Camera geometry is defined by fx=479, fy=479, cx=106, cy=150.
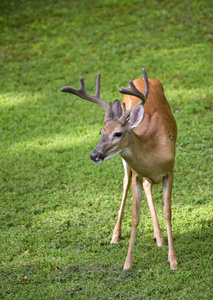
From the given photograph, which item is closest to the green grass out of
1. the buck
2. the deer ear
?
the buck

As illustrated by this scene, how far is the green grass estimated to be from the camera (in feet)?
16.3

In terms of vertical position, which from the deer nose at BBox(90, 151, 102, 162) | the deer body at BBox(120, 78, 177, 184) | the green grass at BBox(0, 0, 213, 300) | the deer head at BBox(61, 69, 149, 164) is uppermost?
the deer head at BBox(61, 69, 149, 164)

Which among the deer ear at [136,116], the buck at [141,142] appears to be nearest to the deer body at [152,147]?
the buck at [141,142]

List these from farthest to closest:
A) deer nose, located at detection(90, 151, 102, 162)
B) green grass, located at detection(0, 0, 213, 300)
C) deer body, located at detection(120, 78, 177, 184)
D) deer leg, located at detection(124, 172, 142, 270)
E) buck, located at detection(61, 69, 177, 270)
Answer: deer leg, located at detection(124, 172, 142, 270)
green grass, located at detection(0, 0, 213, 300)
deer body, located at detection(120, 78, 177, 184)
buck, located at detection(61, 69, 177, 270)
deer nose, located at detection(90, 151, 102, 162)

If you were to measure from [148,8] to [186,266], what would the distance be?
9.09 metres

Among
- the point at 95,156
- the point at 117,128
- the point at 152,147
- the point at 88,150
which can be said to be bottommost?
the point at 88,150

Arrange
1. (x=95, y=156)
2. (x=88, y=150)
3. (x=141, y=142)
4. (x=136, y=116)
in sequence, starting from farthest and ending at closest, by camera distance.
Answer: (x=88, y=150), (x=141, y=142), (x=136, y=116), (x=95, y=156)

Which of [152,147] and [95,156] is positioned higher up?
[95,156]

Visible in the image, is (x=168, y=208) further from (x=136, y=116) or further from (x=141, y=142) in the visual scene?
(x=136, y=116)

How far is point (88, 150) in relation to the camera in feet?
26.4

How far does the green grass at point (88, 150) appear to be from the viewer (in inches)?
195

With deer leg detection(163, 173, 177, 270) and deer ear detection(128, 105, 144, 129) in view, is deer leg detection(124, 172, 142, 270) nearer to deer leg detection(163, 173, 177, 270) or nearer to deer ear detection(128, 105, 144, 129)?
deer leg detection(163, 173, 177, 270)

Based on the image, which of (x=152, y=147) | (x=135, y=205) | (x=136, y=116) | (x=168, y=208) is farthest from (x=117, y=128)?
(x=168, y=208)

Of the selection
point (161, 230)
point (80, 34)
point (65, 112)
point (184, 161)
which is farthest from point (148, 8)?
point (161, 230)
